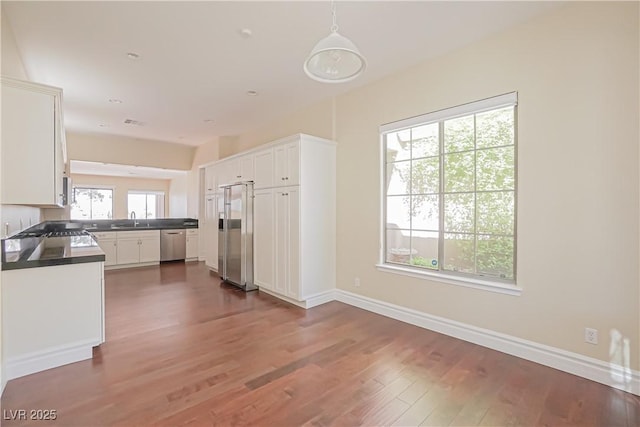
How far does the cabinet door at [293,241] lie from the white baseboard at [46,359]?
2142 mm

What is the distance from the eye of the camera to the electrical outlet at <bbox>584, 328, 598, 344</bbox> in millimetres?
2342

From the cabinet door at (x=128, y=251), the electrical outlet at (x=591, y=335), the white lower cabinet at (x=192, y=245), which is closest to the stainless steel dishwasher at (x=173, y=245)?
the white lower cabinet at (x=192, y=245)

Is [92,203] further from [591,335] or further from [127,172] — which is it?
[591,335]

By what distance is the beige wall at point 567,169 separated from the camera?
2227 millimetres

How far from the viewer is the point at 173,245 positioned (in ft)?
24.7

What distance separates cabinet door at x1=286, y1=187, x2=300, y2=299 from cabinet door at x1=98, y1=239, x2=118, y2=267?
4734mm

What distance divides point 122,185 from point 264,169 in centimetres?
791

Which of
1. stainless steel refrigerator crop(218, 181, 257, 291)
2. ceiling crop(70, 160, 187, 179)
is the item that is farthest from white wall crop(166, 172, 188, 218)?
stainless steel refrigerator crop(218, 181, 257, 291)

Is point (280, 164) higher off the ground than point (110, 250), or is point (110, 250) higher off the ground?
point (280, 164)

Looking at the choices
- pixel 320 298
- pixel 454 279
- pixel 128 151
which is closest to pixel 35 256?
pixel 320 298

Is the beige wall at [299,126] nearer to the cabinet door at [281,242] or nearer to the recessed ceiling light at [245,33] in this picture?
the cabinet door at [281,242]

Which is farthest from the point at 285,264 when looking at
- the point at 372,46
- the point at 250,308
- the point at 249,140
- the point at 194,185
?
the point at 194,185

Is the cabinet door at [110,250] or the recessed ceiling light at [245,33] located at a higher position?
the recessed ceiling light at [245,33]

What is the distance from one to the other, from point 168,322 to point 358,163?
9.98ft
